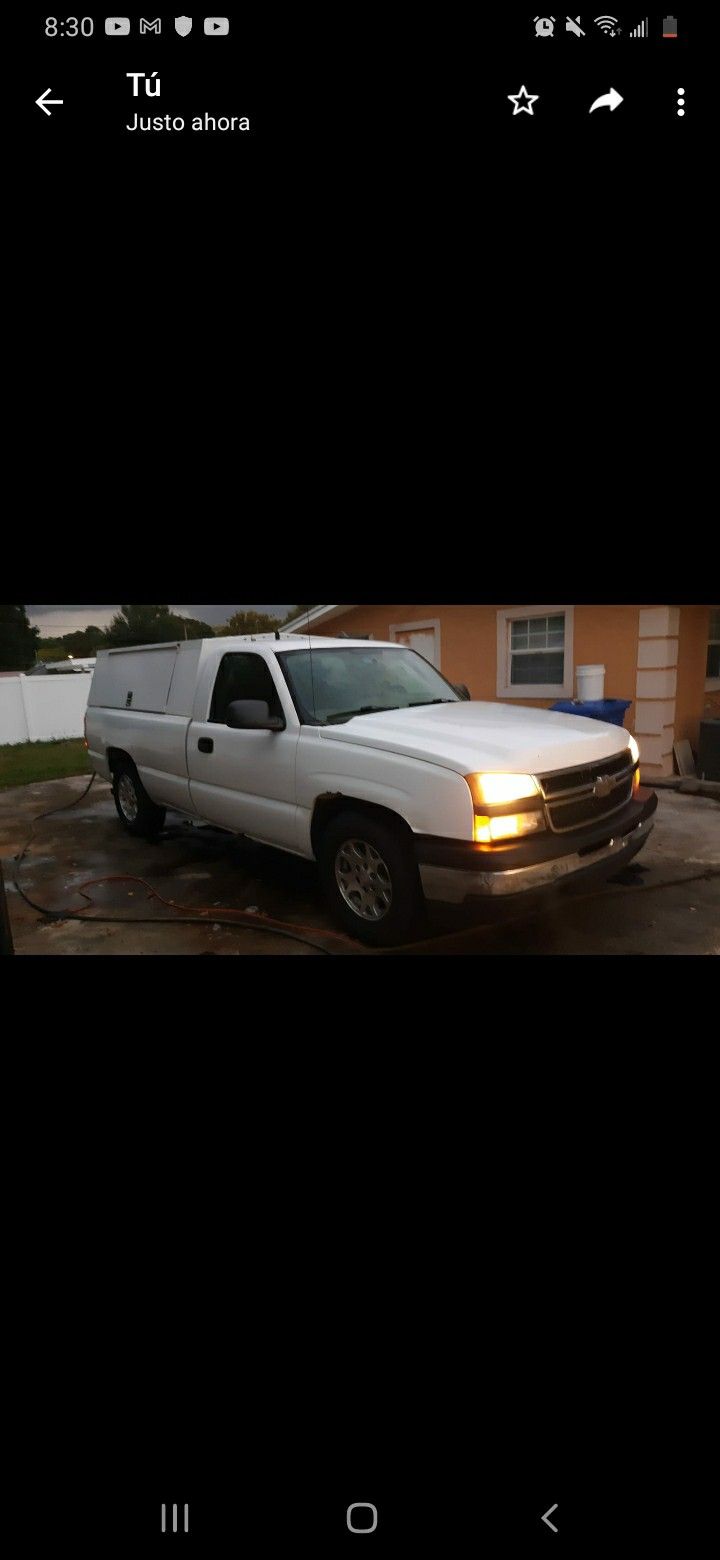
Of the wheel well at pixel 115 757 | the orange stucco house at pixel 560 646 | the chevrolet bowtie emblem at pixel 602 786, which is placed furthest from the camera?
the wheel well at pixel 115 757

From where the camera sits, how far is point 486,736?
2.01 m

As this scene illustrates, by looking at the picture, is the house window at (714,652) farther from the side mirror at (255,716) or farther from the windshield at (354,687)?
the side mirror at (255,716)

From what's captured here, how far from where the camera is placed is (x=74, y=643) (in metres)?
1.68

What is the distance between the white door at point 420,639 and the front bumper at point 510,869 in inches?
22.7

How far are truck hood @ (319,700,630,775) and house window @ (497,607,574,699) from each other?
3.9 inches

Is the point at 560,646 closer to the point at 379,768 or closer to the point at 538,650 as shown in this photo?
the point at 538,650

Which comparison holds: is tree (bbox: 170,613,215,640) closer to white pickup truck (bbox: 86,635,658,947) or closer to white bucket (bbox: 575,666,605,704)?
white pickup truck (bbox: 86,635,658,947)

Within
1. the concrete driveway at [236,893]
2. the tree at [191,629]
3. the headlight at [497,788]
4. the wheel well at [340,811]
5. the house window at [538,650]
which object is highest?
the tree at [191,629]

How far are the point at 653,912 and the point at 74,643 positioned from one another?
1969 mm

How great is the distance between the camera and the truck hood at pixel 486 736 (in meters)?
1.93
